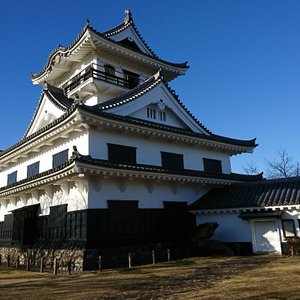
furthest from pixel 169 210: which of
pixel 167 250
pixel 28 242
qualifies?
pixel 28 242

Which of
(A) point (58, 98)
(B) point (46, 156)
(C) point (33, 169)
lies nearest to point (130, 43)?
(A) point (58, 98)

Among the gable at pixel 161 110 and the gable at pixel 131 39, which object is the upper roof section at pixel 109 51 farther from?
the gable at pixel 161 110

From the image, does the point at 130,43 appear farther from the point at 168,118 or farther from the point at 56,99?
the point at 56,99

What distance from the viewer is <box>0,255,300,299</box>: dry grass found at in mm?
8673

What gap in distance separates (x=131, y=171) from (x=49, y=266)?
258 inches

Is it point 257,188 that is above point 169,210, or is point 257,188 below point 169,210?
above

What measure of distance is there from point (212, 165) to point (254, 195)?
4.38 m

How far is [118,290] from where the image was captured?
9773mm

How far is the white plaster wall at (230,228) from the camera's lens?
1895cm

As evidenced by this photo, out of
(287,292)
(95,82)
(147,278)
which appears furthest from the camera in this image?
(95,82)

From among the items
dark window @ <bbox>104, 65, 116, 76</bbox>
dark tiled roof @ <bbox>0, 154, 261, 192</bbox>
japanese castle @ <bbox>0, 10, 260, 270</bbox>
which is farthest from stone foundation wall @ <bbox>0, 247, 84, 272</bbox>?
dark window @ <bbox>104, 65, 116, 76</bbox>

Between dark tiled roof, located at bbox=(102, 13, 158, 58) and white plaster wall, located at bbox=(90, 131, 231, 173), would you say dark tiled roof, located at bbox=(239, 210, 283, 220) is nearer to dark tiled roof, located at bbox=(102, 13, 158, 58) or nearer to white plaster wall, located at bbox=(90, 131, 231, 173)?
white plaster wall, located at bbox=(90, 131, 231, 173)

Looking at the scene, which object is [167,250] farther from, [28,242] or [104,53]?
[104,53]

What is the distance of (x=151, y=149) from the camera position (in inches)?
790
